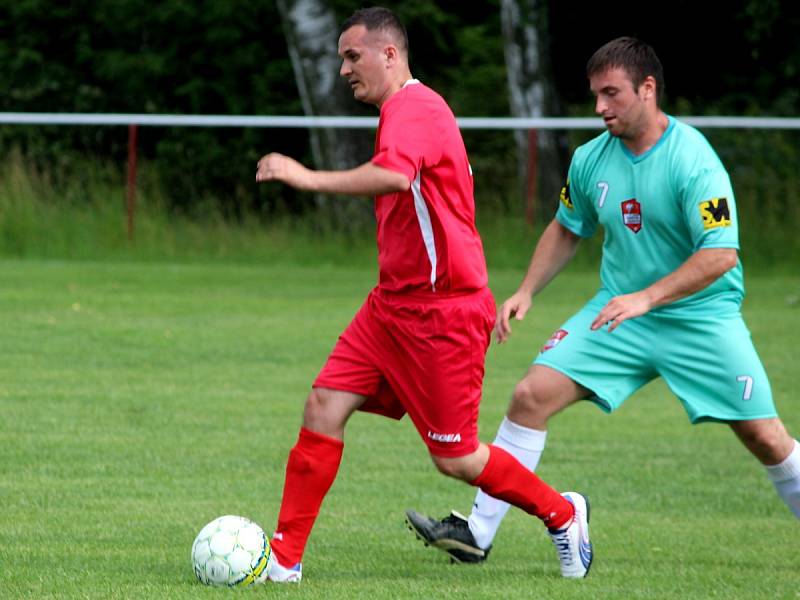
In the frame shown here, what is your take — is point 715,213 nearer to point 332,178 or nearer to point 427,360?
point 427,360

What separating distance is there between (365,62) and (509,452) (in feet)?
5.40

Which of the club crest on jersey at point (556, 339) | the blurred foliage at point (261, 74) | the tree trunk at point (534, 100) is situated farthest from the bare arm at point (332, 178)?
the blurred foliage at point (261, 74)

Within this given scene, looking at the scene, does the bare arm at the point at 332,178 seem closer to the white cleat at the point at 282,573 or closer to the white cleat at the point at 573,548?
the white cleat at the point at 282,573

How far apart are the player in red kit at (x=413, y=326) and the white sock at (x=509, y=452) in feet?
1.03

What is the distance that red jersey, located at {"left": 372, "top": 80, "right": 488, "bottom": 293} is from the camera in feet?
18.0

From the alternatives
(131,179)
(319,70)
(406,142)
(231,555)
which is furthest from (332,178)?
(319,70)

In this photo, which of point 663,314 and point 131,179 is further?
point 131,179

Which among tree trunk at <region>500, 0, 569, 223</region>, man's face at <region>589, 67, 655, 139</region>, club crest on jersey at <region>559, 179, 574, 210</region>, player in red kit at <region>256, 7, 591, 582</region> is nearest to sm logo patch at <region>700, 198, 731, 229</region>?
man's face at <region>589, 67, 655, 139</region>

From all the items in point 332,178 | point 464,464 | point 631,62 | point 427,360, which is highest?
point 631,62

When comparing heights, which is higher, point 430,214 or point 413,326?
point 430,214

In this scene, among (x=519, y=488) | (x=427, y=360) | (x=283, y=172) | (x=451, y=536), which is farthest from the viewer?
(x=451, y=536)

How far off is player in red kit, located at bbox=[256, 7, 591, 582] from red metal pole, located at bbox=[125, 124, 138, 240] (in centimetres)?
1380

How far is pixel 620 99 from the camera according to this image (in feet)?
20.1

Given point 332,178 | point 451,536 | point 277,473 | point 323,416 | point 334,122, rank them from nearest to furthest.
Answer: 1. point 332,178
2. point 323,416
3. point 451,536
4. point 277,473
5. point 334,122
